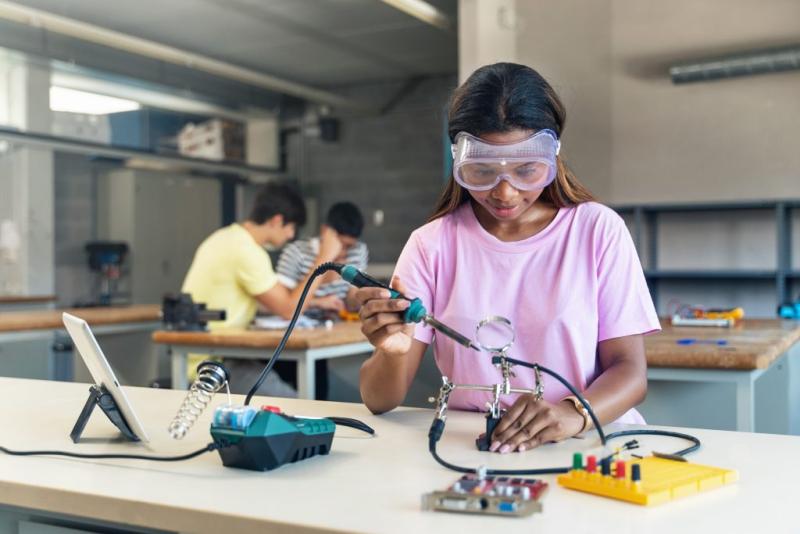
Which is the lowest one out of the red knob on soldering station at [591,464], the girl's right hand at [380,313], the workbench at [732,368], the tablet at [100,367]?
the workbench at [732,368]

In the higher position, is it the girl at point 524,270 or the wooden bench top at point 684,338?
the girl at point 524,270

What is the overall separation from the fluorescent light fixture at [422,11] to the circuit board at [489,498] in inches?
216

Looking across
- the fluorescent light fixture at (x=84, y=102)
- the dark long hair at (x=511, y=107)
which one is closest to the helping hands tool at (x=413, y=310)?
the dark long hair at (x=511, y=107)

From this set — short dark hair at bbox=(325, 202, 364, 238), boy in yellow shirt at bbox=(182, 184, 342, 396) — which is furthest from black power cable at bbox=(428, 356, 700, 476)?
short dark hair at bbox=(325, 202, 364, 238)

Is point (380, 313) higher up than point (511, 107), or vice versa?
point (511, 107)

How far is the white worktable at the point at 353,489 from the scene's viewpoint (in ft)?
2.99

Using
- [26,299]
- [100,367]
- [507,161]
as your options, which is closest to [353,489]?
[100,367]

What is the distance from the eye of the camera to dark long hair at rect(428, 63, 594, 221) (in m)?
1.50

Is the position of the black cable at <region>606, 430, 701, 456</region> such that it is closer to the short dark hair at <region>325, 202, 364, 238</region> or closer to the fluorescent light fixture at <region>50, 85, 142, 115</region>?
the short dark hair at <region>325, 202, 364, 238</region>

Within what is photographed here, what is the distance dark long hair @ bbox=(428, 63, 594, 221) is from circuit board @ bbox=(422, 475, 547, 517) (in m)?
0.72

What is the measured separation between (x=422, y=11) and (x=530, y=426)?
5664 mm

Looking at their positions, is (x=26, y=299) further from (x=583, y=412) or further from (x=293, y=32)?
(x=583, y=412)

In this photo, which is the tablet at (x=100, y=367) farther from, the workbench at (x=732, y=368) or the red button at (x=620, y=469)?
the workbench at (x=732, y=368)

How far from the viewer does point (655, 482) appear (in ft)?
3.29
